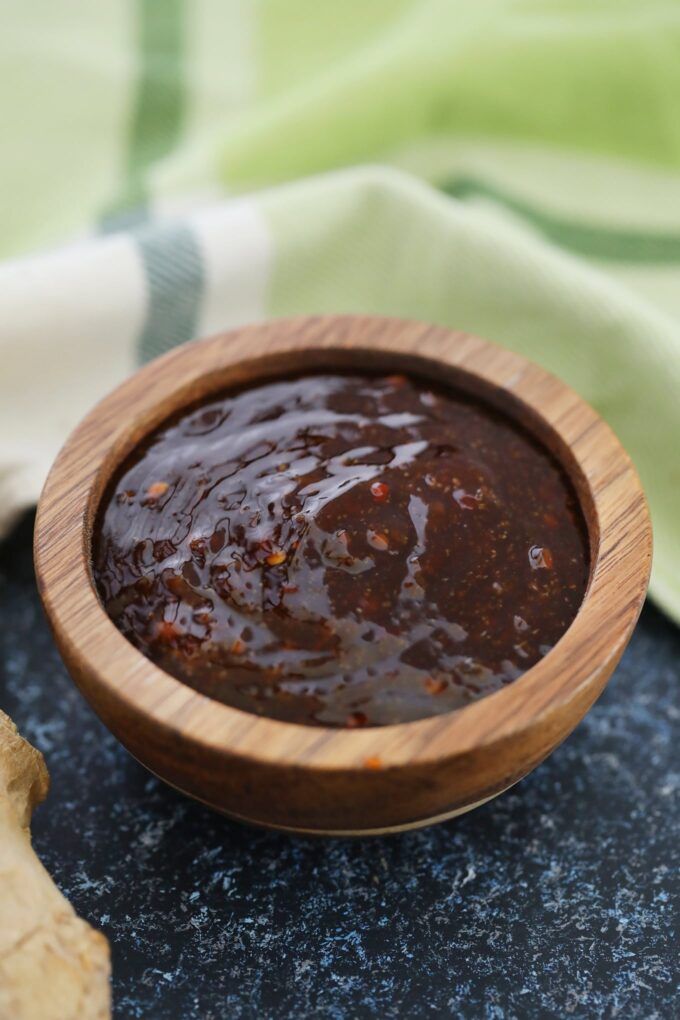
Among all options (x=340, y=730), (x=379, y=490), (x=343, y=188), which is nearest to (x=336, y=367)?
(x=379, y=490)

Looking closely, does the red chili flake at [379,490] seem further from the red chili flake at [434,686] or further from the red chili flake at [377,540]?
the red chili flake at [434,686]

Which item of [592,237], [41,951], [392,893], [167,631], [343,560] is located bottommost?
[392,893]

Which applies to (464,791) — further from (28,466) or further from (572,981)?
(28,466)

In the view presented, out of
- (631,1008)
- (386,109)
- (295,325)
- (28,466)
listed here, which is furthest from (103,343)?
(631,1008)

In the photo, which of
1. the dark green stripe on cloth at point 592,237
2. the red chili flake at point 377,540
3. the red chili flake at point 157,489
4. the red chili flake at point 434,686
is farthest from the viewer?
the dark green stripe on cloth at point 592,237

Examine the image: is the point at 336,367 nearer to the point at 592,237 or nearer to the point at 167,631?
the point at 167,631

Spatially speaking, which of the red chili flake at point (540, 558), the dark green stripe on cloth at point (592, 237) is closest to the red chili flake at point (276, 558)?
the red chili flake at point (540, 558)
